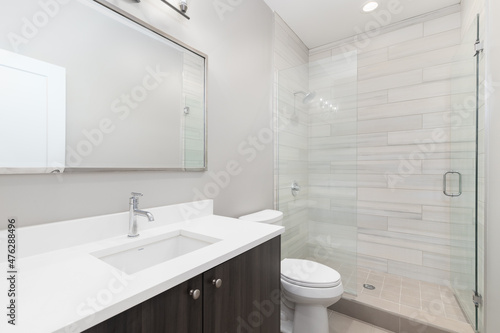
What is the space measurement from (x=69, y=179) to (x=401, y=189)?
271 cm

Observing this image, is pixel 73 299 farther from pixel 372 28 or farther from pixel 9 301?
pixel 372 28

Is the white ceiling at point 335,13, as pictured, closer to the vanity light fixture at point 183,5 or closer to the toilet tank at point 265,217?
the vanity light fixture at point 183,5

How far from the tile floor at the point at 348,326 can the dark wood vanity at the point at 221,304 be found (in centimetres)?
79

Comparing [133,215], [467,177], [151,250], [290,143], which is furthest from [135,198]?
[467,177]

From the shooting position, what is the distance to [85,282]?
664 millimetres

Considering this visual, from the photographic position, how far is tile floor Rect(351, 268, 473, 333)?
1746 mm

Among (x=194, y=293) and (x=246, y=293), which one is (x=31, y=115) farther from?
(x=246, y=293)

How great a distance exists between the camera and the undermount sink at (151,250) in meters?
0.98

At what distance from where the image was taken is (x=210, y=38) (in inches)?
62.3

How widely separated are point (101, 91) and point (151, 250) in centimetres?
74

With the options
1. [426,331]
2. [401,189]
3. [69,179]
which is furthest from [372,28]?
[69,179]

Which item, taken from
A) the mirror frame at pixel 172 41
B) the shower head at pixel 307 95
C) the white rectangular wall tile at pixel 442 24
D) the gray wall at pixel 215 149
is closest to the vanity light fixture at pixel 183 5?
the gray wall at pixel 215 149

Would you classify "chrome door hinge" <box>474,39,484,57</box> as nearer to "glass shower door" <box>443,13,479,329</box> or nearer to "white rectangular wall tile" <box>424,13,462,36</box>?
"glass shower door" <box>443,13,479,329</box>

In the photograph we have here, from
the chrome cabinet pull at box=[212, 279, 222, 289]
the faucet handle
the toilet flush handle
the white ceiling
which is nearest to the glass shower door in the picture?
the white ceiling
